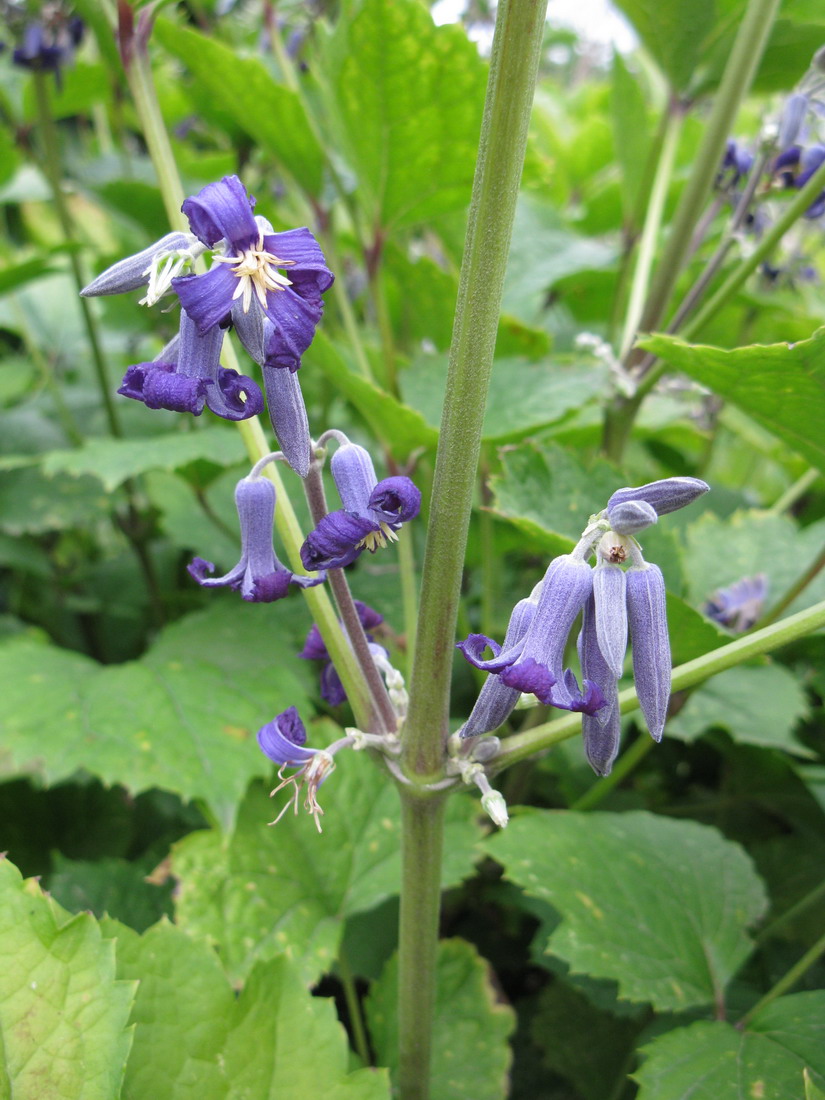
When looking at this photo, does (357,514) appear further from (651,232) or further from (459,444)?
(651,232)

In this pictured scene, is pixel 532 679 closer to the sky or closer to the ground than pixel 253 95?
closer to the ground

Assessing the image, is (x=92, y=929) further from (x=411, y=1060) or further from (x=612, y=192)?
(x=612, y=192)

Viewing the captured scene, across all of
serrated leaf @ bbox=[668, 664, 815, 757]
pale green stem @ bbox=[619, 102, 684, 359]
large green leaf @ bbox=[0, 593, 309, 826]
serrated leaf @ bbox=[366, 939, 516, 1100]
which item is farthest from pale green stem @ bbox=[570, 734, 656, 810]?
pale green stem @ bbox=[619, 102, 684, 359]

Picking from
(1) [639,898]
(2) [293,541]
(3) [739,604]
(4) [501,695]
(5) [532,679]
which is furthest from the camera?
(3) [739,604]

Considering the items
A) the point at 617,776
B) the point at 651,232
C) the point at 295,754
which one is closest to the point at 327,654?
the point at 295,754

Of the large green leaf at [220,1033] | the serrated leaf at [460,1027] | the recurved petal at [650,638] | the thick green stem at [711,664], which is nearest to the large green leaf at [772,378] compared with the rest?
the thick green stem at [711,664]

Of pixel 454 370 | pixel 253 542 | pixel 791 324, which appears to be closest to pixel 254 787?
pixel 253 542

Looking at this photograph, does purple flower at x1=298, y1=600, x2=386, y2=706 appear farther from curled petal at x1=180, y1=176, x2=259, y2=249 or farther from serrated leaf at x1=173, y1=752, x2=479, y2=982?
curled petal at x1=180, y1=176, x2=259, y2=249

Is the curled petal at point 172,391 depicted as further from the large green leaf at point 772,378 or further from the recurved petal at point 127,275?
the large green leaf at point 772,378
